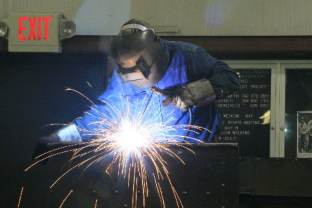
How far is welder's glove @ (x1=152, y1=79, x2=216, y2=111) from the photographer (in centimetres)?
235

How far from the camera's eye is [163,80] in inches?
97.0

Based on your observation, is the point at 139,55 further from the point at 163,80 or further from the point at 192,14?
the point at 192,14

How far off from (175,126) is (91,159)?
2.19ft

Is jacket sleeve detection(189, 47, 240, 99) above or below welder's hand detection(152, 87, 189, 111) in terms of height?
above

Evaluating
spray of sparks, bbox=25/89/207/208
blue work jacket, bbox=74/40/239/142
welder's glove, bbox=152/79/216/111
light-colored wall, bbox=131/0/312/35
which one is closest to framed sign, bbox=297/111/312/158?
light-colored wall, bbox=131/0/312/35

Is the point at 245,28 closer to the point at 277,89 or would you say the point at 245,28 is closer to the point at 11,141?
the point at 277,89

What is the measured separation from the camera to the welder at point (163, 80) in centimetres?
237

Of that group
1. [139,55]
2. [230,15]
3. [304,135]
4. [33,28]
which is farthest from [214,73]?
[33,28]

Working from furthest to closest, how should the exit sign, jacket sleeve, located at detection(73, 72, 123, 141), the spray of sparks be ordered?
1. the exit sign
2. jacket sleeve, located at detection(73, 72, 123, 141)
3. the spray of sparks

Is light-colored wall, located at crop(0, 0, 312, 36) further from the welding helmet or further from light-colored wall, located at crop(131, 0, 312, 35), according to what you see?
the welding helmet

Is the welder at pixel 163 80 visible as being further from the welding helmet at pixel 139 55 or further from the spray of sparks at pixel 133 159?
the spray of sparks at pixel 133 159

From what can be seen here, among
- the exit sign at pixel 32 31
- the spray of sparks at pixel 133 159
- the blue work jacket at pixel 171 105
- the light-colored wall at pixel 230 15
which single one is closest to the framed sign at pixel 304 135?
the light-colored wall at pixel 230 15

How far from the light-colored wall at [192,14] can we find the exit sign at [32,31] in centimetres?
11

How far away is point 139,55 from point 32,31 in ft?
3.29
